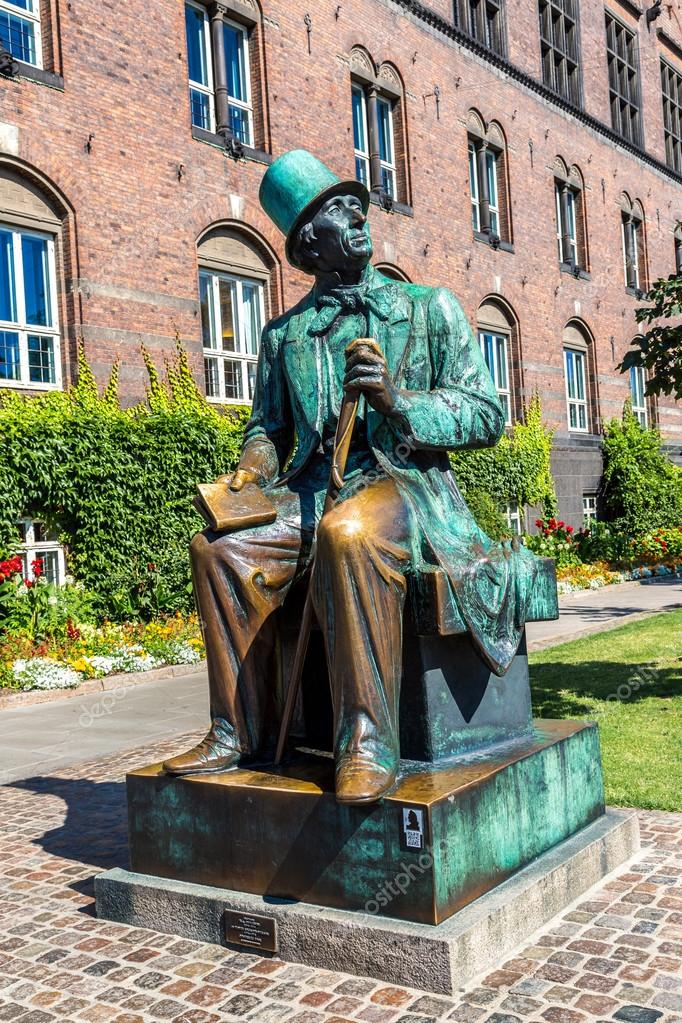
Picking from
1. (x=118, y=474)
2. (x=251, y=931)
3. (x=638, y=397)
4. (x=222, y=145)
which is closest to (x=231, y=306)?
(x=222, y=145)

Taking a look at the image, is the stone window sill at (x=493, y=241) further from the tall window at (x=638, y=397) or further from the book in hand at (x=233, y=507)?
the book in hand at (x=233, y=507)

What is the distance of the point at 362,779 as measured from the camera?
3.40 m

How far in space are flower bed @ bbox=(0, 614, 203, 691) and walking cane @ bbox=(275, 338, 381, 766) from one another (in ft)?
24.2

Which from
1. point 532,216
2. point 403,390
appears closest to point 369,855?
point 403,390

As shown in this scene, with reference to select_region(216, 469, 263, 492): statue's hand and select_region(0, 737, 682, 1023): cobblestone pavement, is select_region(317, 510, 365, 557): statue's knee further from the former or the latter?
select_region(0, 737, 682, 1023): cobblestone pavement

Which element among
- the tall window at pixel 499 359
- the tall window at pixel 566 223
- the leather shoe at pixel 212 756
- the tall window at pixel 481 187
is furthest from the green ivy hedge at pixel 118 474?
the tall window at pixel 566 223

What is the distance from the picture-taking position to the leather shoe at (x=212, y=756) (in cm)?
393

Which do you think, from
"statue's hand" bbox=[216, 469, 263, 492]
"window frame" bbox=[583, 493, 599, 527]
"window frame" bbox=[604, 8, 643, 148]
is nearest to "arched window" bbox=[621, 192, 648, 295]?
"window frame" bbox=[604, 8, 643, 148]

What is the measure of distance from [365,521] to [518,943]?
1.52 meters

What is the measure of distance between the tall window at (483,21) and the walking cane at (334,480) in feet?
69.0

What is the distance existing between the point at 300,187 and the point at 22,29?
11.0m

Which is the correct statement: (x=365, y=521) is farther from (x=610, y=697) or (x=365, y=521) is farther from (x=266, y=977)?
(x=610, y=697)

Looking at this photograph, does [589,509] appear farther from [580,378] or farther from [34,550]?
[34,550]

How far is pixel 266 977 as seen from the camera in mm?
3439
